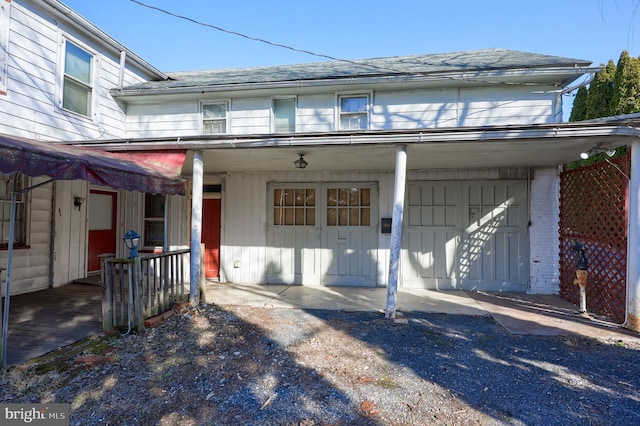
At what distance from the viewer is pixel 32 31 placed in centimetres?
A: 572

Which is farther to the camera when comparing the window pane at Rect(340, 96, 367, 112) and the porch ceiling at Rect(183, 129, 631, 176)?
the window pane at Rect(340, 96, 367, 112)

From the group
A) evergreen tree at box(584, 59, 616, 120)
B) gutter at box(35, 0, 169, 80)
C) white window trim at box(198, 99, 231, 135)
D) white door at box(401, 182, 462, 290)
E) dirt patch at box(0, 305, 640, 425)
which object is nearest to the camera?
dirt patch at box(0, 305, 640, 425)

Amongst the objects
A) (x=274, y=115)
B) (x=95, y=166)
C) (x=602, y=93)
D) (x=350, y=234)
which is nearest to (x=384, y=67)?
(x=274, y=115)

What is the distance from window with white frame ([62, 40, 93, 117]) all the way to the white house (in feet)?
0.13

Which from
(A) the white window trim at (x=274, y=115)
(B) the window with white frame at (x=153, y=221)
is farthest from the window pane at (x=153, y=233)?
(A) the white window trim at (x=274, y=115)

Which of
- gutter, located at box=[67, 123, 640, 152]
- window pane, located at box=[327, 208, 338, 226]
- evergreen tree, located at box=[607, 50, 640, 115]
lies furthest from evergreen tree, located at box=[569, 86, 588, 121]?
window pane, located at box=[327, 208, 338, 226]

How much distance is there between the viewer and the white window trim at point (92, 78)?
621 centimetres

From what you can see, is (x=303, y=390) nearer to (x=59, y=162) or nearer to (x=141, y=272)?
(x=141, y=272)

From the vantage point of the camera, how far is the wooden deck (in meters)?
3.65

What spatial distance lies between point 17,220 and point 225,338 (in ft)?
15.9

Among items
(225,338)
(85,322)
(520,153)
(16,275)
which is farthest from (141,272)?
(520,153)

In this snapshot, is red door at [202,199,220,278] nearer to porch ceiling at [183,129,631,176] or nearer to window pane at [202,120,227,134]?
porch ceiling at [183,129,631,176]

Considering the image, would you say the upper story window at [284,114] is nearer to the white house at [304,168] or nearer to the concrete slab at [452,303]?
the white house at [304,168]

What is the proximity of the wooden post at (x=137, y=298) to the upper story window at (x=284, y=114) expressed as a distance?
4.56m
